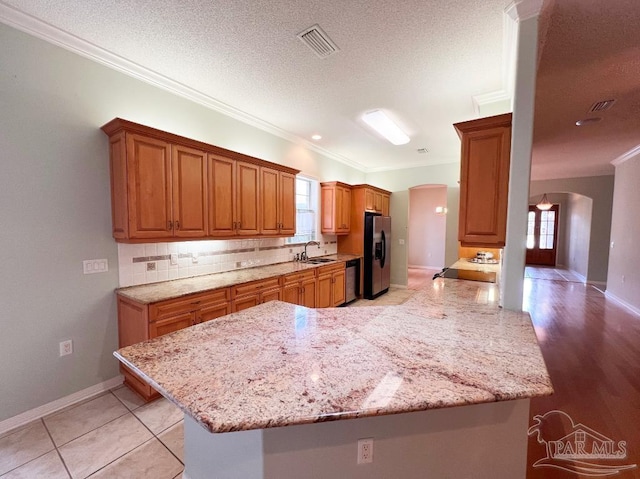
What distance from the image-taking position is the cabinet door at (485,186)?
1924 millimetres

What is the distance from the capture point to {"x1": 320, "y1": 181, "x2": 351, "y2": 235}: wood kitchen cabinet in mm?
5035

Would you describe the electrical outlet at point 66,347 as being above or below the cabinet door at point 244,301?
below

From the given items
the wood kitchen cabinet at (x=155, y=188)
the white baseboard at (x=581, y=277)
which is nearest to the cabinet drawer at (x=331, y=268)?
the wood kitchen cabinet at (x=155, y=188)

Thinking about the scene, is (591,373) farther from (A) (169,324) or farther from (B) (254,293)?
(A) (169,324)

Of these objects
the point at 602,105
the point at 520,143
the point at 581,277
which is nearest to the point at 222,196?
the point at 520,143

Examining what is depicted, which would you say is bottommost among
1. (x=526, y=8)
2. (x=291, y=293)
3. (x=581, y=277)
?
(x=581, y=277)

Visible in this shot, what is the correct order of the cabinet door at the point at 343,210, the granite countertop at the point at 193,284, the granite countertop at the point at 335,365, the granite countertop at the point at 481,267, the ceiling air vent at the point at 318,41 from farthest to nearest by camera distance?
the cabinet door at the point at 343,210 → the granite countertop at the point at 481,267 → the granite countertop at the point at 193,284 → the ceiling air vent at the point at 318,41 → the granite countertop at the point at 335,365

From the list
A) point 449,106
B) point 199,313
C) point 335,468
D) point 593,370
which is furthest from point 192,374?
point 593,370

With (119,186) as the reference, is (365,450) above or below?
below

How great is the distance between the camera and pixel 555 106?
3.19m

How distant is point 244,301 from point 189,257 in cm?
80

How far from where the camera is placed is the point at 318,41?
2.17 meters

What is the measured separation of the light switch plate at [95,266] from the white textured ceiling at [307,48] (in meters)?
1.80

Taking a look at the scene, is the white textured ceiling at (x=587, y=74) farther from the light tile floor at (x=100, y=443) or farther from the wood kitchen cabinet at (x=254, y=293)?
the light tile floor at (x=100, y=443)
